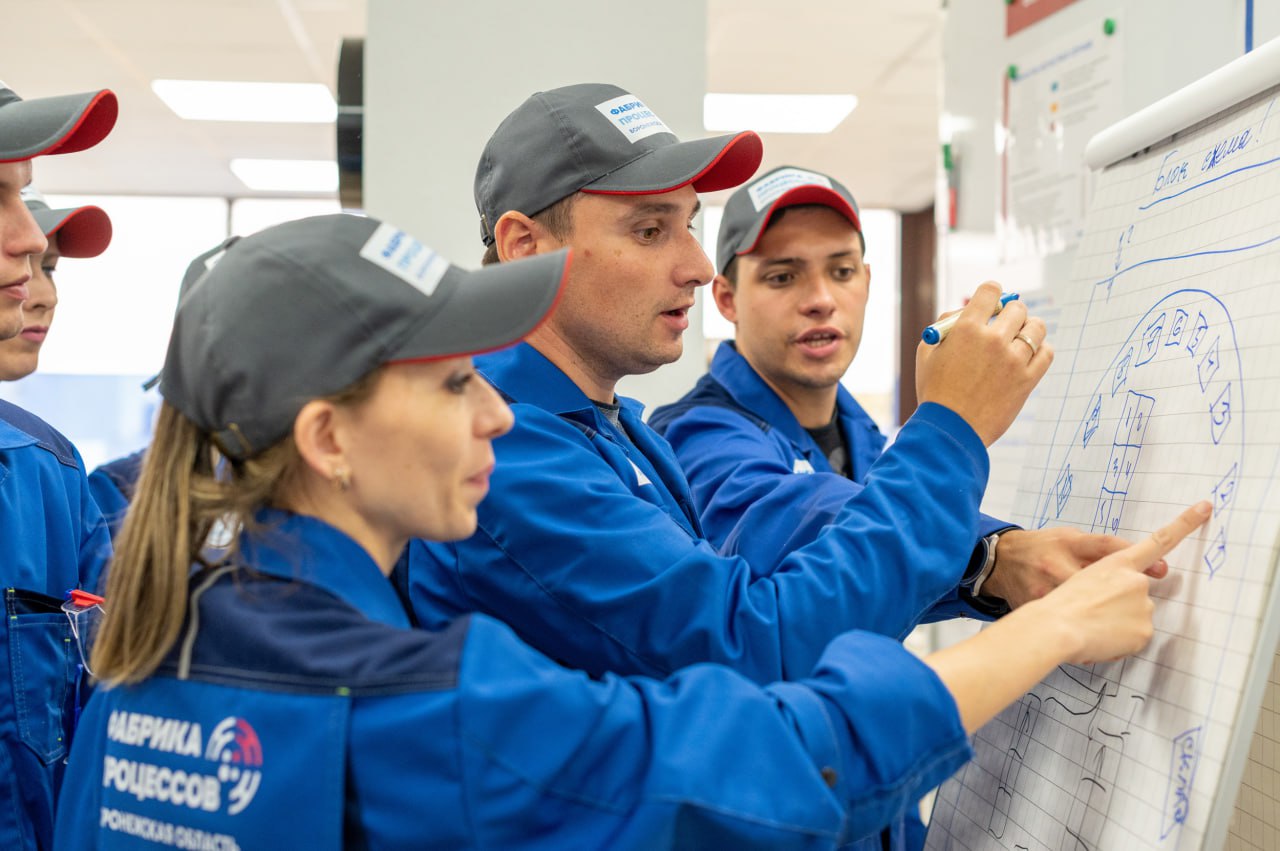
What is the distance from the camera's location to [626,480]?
1.13 meters

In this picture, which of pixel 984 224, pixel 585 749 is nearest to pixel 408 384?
pixel 585 749

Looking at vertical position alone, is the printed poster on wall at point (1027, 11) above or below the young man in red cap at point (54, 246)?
above

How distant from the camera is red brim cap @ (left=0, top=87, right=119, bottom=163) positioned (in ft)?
4.00

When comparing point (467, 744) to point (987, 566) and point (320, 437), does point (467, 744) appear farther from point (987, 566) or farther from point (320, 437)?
point (987, 566)

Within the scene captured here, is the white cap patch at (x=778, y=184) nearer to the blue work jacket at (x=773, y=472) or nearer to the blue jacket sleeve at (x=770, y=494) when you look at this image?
the blue work jacket at (x=773, y=472)

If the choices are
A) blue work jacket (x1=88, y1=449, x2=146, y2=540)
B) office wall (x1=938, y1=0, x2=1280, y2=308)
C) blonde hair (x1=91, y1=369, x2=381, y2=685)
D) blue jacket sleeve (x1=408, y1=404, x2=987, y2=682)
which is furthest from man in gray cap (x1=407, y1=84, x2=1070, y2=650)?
blue work jacket (x1=88, y1=449, x2=146, y2=540)

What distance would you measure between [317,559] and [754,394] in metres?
1.01

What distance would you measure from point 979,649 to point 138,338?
710 cm

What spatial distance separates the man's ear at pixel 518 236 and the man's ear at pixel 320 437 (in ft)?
1.42

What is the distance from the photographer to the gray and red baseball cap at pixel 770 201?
1767 millimetres

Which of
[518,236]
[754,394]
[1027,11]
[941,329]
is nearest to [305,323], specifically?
Answer: [518,236]

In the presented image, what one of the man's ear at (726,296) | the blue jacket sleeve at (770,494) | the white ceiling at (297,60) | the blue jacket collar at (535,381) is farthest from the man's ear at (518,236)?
the white ceiling at (297,60)

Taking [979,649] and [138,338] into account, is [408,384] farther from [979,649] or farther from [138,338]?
[138,338]

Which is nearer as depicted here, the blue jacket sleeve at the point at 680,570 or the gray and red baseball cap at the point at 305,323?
the gray and red baseball cap at the point at 305,323
